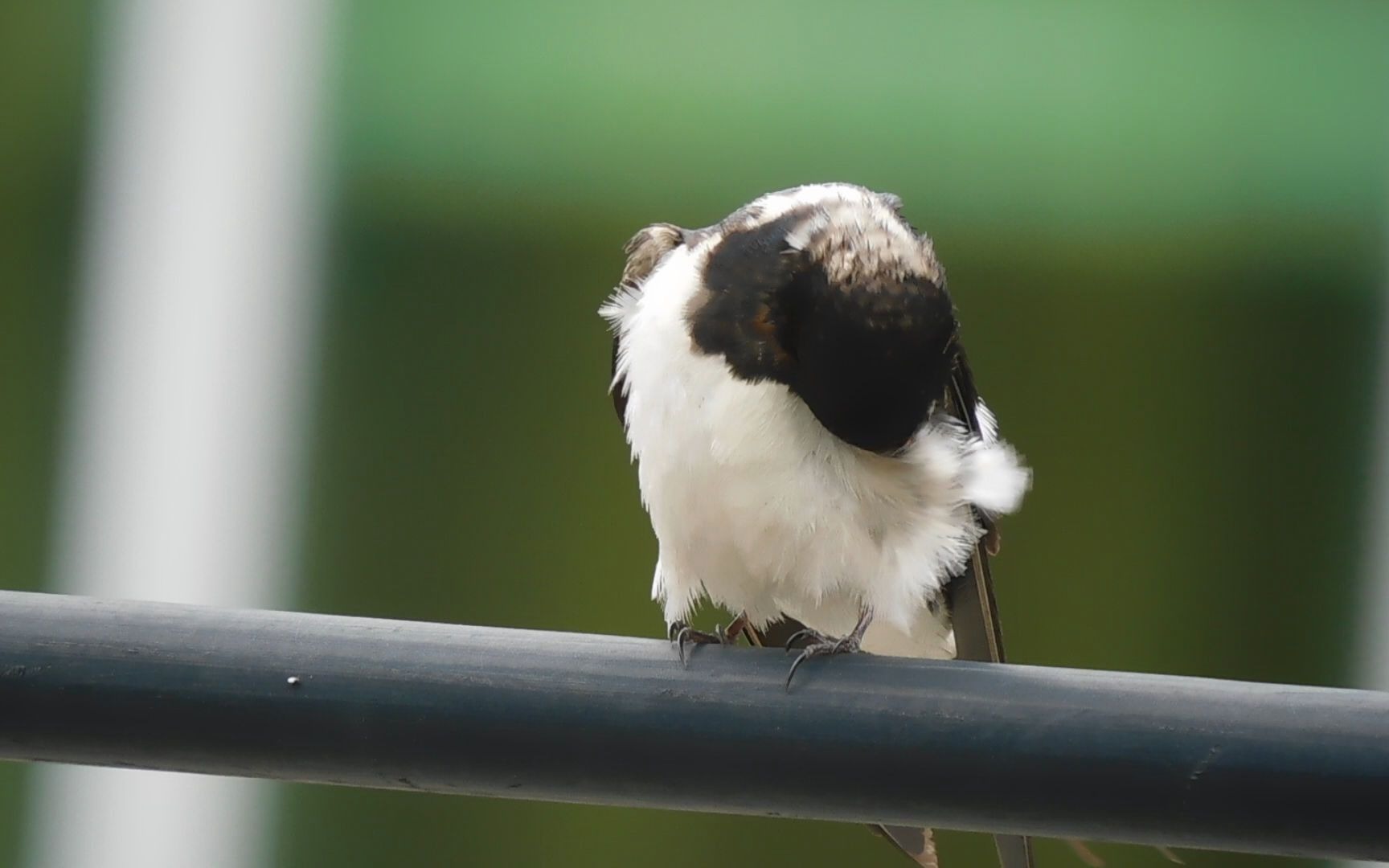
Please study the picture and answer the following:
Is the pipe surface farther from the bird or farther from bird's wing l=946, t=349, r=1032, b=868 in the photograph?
bird's wing l=946, t=349, r=1032, b=868

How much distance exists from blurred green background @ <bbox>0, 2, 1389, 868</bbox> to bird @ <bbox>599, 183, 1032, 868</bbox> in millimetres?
1302

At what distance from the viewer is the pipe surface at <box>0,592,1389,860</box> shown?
1.90 ft

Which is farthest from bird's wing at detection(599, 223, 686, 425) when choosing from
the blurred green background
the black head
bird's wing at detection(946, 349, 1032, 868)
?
the blurred green background

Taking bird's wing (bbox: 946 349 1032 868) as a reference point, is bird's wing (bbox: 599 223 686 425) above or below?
above

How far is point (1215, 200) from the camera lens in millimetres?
2488

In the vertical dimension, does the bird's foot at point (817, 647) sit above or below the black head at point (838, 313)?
below

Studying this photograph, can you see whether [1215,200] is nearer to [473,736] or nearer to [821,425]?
[821,425]

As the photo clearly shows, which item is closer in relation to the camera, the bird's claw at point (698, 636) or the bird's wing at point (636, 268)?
the bird's claw at point (698, 636)

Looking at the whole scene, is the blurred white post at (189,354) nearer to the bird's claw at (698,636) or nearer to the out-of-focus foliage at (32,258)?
A: the out-of-focus foliage at (32,258)

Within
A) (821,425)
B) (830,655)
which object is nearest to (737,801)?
(830,655)

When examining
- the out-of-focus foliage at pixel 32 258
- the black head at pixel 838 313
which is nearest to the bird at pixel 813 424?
the black head at pixel 838 313

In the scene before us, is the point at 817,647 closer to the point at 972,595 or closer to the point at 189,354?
the point at 972,595

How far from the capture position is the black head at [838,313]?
950mm

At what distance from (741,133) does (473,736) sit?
2.00 metres
